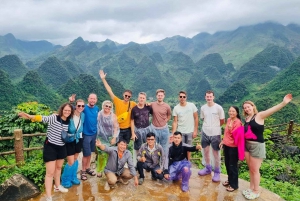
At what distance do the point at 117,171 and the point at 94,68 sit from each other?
84064 millimetres

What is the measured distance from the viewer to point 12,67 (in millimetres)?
55094

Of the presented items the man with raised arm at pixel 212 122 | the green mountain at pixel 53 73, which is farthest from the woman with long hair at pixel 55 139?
the green mountain at pixel 53 73

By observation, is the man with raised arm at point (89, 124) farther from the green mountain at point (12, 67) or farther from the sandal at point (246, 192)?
the green mountain at point (12, 67)

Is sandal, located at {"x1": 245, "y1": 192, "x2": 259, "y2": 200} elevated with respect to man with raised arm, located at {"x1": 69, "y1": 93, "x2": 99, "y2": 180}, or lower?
lower

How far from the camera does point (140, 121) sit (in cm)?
421

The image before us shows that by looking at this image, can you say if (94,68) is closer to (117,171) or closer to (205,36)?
(117,171)

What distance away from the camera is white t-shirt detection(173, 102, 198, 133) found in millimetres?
4250

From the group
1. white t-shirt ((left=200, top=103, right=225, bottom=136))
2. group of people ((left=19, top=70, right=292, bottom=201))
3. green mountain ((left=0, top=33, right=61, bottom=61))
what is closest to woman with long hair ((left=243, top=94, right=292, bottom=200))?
group of people ((left=19, top=70, right=292, bottom=201))

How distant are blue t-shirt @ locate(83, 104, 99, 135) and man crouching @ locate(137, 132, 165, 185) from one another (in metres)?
0.86

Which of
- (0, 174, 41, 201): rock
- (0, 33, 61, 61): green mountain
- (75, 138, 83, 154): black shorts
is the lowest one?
(0, 174, 41, 201): rock

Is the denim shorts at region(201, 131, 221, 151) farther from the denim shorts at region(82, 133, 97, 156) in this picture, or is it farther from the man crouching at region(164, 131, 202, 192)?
the denim shorts at region(82, 133, 97, 156)

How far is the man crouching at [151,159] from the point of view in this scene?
4086 millimetres

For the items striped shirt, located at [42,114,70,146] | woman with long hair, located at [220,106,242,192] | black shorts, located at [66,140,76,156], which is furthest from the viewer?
woman with long hair, located at [220,106,242,192]

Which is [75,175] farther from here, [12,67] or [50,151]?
[12,67]
